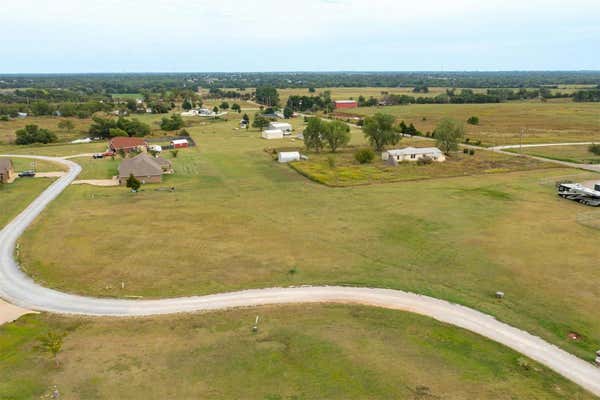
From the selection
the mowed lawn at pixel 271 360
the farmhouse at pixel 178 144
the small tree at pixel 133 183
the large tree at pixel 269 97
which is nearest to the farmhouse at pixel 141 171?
the small tree at pixel 133 183

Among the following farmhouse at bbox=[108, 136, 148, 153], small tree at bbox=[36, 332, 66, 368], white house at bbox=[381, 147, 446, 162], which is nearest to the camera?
small tree at bbox=[36, 332, 66, 368]

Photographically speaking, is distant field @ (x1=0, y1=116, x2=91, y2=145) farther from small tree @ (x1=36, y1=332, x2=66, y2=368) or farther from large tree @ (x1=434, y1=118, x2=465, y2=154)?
small tree @ (x1=36, y1=332, x2=66, y2=368)

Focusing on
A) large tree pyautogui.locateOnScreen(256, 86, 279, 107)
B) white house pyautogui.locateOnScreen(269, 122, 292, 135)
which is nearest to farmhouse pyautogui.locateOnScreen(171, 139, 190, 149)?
white house pyautogui.locateOnScreen(269, 122, 292, 135)

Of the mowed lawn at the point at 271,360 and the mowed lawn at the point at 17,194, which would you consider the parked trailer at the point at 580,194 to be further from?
the mowed lawn at the point at 17,194

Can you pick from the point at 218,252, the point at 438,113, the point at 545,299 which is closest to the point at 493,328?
the point at 545,299

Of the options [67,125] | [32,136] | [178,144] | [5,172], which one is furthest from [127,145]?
[67,125]

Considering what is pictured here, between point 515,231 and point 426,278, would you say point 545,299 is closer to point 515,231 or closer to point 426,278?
point 426,278

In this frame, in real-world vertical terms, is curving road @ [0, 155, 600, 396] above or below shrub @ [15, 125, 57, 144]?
below
